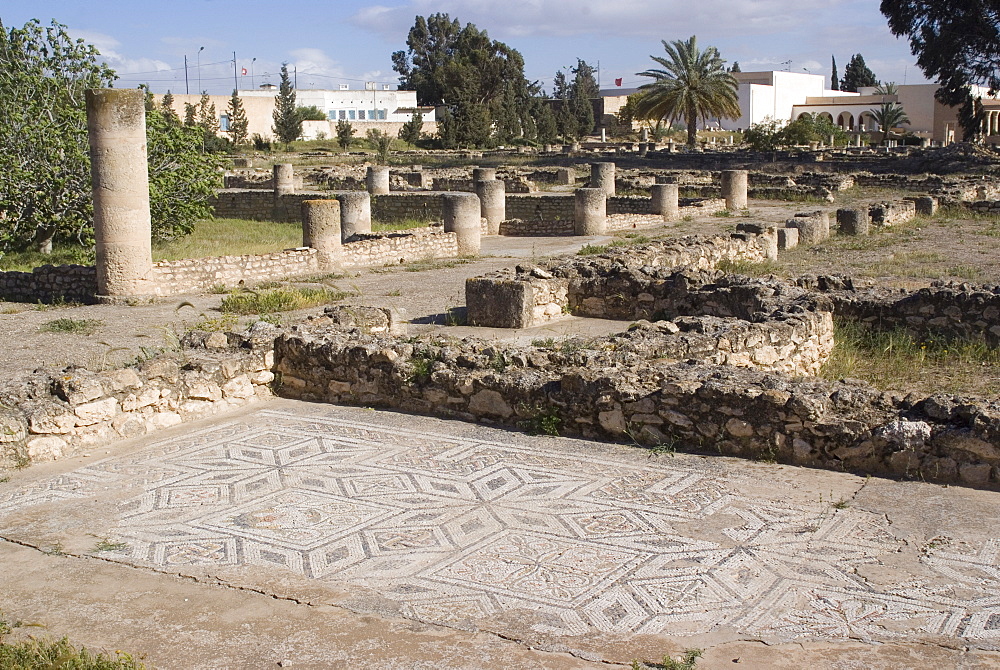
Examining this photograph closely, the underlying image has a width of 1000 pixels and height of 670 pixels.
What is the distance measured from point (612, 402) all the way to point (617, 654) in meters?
2.75

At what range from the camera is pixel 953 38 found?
4031cm

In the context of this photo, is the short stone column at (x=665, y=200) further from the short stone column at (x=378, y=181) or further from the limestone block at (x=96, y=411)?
the limestone block at (x=96, y=411)

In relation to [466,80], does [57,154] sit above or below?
below

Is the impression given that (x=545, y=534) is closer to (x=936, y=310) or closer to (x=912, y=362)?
(x=912, y=362)

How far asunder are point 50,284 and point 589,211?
11.7 m

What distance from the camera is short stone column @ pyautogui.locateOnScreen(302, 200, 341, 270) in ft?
55.5

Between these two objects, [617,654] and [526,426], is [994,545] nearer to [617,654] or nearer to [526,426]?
[617,654]

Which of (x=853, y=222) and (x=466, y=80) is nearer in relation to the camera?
(x=853, y=222)

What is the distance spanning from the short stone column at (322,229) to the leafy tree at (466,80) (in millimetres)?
40942

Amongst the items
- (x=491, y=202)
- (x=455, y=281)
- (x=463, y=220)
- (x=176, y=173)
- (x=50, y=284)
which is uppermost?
(x=176, y=173)

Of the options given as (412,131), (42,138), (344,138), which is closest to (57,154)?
(42,138)

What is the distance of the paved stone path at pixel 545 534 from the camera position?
4070mm

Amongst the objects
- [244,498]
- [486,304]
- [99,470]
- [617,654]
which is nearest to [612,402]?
[244,498]

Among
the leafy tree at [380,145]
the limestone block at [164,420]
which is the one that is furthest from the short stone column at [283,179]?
the limestone block at [164,420]
